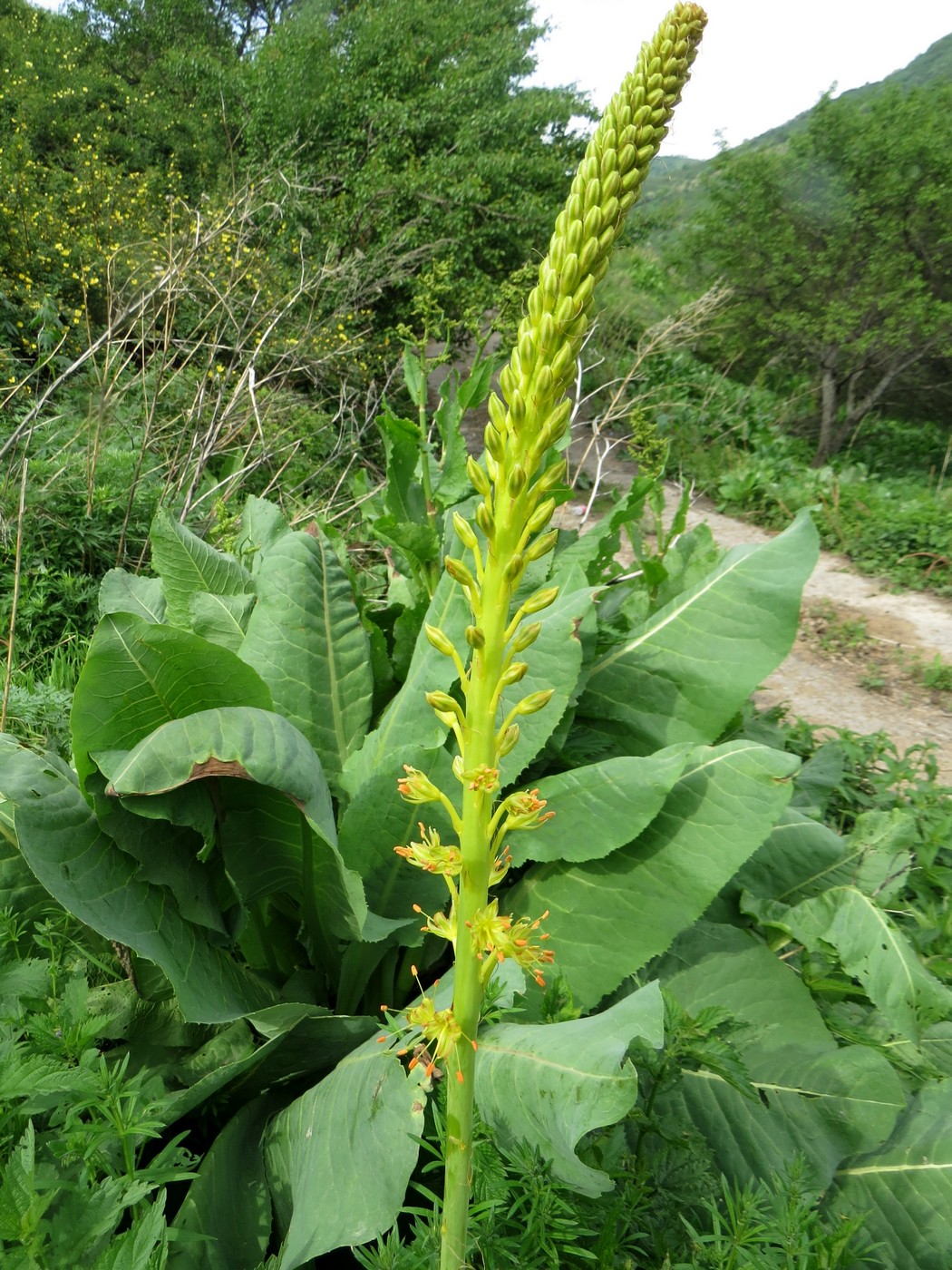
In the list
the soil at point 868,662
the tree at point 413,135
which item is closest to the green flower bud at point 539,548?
the soil at point 868,662

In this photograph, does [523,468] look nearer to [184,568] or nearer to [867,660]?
[184,568]

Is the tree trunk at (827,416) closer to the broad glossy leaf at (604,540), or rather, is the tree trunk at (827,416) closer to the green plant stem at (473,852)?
Answer: the broad glossy leaf at (604,540)

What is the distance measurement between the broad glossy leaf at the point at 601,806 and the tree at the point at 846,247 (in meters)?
13.2

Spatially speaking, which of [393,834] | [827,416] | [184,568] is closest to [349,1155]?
[393,834]

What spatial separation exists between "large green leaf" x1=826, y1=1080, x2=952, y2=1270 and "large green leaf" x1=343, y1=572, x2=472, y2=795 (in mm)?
1208

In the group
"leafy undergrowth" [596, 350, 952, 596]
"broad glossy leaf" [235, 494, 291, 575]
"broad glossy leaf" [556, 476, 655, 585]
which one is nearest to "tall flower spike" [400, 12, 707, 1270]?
"broad glossy leaf" [556, 476, 655, 585]

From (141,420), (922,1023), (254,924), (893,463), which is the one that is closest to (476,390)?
(254,924)

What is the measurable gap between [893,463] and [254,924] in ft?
47.2

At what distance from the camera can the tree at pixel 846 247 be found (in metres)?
13.1

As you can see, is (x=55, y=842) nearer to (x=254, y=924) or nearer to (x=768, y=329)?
(x=254, y=924)

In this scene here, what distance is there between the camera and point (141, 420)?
6.02 metres

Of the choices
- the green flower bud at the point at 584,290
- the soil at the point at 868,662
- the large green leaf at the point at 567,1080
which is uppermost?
the green flower bud at the point at 584,290

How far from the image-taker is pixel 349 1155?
142 cm

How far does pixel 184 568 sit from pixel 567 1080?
1.82 metres
